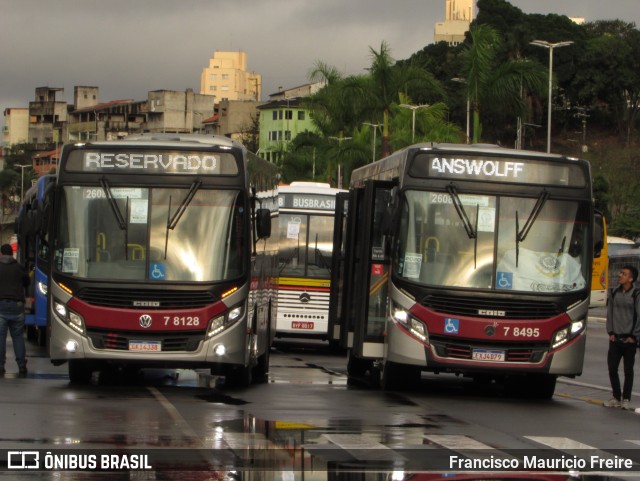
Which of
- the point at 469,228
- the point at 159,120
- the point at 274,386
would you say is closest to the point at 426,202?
the point at 469,228

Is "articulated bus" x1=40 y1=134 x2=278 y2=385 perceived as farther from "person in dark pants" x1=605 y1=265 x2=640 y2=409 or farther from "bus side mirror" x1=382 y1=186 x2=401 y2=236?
"person in dark pants" x1=605 y1=265 x2=640 y2=409

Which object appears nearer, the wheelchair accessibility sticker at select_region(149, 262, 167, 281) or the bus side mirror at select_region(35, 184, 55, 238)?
the wheelchair accessibility sticker at select_region(149, 262, 167, 281)

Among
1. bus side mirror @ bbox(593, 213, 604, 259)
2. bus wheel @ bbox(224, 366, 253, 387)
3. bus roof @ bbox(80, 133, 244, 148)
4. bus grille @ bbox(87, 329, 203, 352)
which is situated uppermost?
bus roof @ bbox(80, 133, 244, 148)

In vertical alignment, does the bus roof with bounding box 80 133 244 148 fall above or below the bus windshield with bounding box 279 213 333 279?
above

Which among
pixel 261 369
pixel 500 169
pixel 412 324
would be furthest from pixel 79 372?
pixel 500 169

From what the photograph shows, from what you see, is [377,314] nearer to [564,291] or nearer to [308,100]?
[564,291]

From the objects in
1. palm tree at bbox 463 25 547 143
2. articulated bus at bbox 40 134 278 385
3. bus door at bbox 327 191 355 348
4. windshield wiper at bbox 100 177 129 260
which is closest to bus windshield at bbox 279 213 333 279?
bus door at bbox 327 191 355 348

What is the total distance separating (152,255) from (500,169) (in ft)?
15.4

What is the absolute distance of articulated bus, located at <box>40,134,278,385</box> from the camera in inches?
725

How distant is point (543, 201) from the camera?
19109 mm

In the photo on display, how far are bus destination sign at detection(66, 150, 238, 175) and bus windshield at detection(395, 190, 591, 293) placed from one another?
2503 mm

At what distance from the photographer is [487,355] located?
18703mm

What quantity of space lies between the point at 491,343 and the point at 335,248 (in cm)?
685

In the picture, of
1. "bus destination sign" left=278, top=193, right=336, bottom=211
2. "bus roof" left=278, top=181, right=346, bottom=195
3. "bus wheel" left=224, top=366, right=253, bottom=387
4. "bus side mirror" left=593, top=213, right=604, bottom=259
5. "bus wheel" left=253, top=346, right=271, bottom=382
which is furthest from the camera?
"bus roof" left=278, top=181, right=346, bottom=195
